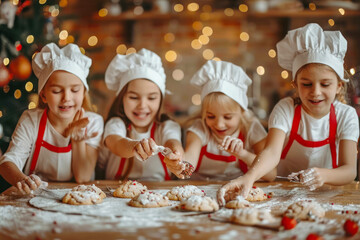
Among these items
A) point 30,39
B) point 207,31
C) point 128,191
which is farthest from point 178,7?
point 128,191

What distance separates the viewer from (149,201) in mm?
1387

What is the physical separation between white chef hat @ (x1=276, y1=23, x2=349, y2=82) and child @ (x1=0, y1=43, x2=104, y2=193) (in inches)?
38.8

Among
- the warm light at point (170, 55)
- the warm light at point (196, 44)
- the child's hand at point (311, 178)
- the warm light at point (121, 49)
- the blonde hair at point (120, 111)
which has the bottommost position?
the child's hand at point (311, 178)

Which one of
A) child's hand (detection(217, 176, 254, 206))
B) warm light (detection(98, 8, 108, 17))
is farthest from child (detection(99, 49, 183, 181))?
warm light (detection(98, 8, 108, 17))

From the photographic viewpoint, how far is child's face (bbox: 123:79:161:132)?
198 centimetres

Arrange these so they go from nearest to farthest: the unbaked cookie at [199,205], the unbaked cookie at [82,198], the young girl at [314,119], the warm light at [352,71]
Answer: the unbaked cookie at [199,205], the unbaked cookie at [82,198], the young girl at [314,119], the warm light at [352,71]

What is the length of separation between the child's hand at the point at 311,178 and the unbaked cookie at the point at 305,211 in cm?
30

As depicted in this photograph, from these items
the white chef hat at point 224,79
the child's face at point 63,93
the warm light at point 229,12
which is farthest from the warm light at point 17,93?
the warm light at point 229,12

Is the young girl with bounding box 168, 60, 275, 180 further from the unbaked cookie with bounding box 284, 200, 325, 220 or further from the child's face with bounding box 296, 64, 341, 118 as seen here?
the unbaked cookie with bounding box 284, 200, 325, 220

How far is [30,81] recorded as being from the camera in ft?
7.73

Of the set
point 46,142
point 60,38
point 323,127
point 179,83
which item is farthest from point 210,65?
point 179,83

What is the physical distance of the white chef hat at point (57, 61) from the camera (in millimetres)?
1872

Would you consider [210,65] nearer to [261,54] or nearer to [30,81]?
[30,81]

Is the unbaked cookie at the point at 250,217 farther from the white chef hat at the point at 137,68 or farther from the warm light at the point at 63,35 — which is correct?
the warm light at the point at 63,35
